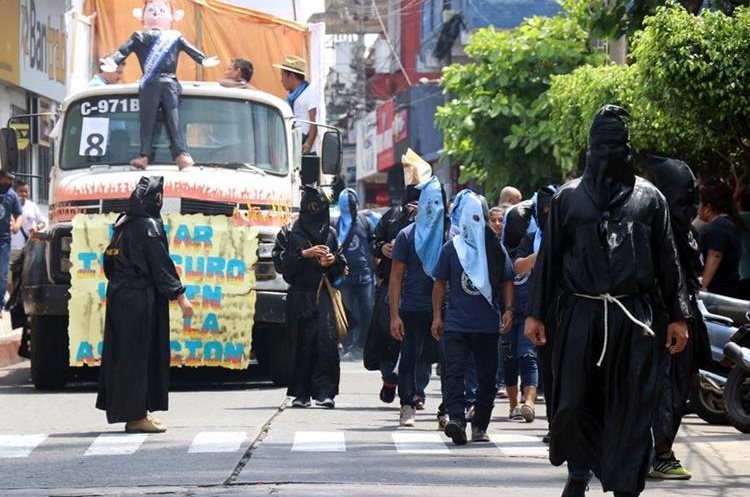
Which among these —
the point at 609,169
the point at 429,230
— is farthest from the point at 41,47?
the point at 609,169

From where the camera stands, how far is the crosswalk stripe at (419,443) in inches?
473

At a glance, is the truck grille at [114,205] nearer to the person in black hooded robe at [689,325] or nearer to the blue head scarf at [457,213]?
the blue head scarf at [457,213]

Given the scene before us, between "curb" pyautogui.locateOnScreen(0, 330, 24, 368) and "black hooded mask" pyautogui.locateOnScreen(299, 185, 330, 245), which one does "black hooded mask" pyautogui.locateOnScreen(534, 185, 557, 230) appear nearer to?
"black hooded mask" pyautogui.locateOnScreen(299, 185, 330, 245)

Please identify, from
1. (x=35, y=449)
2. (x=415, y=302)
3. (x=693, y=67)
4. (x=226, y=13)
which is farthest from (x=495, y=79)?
(x=35, y=449)

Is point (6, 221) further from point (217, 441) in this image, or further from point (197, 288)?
point (217, 441)

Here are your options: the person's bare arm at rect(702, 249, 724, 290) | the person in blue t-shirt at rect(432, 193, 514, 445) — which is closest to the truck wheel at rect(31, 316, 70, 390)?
the person in blue t-shirt at rect(432, 193, 514, 445)

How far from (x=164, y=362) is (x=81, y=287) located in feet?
11.1

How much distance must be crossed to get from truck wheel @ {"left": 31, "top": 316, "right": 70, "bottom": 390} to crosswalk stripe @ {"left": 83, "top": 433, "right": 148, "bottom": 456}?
4.26 metres

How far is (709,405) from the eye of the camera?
14539 mm

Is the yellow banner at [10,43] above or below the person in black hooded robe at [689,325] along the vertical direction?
above

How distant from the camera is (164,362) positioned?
43.9 feet

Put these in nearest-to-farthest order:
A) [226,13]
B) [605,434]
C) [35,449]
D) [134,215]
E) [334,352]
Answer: [605,434] < [35,449] < [134,215] < [334,352] < [226,13]

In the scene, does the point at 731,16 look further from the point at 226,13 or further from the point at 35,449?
the point at 35,449

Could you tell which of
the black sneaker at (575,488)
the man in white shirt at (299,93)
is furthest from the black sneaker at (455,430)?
the man in white shirt at (299,93)
